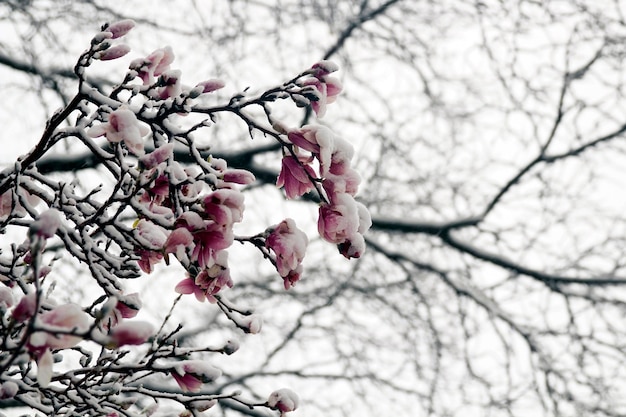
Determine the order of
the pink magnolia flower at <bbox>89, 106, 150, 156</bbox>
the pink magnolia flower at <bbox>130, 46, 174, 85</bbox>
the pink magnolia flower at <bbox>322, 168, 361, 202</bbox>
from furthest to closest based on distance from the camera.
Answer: the pink magnolia flower at <bbox>130, 46, 174, 85</bbox>, the pink magnolia flower at <bbox>322, 168, 361, 202</bbox>, the pink magnolia flower at <bbox>89, 106, 150, 156</bbox>

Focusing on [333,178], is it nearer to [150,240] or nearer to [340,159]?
[340,159]

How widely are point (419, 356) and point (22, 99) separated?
3747 millimetres

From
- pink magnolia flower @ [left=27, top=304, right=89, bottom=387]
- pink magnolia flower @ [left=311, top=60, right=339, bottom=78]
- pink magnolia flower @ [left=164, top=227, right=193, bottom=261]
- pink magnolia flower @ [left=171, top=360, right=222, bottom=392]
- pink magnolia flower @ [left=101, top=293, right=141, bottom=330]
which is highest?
pink magnolia flower @ [left=311, top=60, right=339, bottom=78]

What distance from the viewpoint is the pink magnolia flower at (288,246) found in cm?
132

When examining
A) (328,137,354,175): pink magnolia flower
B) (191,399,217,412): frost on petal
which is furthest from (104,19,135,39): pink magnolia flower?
(191,399,217,412): frost on petal

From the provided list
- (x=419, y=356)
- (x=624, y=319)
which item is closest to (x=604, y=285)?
(x=624, y=319)

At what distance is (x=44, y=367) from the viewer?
3.16ft

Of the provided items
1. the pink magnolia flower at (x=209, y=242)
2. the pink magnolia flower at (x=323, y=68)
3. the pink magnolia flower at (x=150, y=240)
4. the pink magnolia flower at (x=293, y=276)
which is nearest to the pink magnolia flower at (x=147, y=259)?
the pink magnolia flower at (x=150, y=240)

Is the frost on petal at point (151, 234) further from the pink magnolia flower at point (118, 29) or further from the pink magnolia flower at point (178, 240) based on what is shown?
the pink magnolia flower at point (118, 29)

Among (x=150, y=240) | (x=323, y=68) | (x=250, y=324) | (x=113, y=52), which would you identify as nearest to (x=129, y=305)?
(x=150, y=240)

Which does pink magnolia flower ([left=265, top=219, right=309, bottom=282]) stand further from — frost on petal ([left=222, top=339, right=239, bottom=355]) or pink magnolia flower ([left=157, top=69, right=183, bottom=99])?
pink magnolia flower ([left=157, top=69, right=183, bottom=99])

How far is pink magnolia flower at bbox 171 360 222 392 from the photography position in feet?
4.25

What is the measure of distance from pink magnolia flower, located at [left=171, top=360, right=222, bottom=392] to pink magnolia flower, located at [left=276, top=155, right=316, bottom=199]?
0.39 metres

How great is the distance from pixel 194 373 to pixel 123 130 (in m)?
Answer: 0.48
